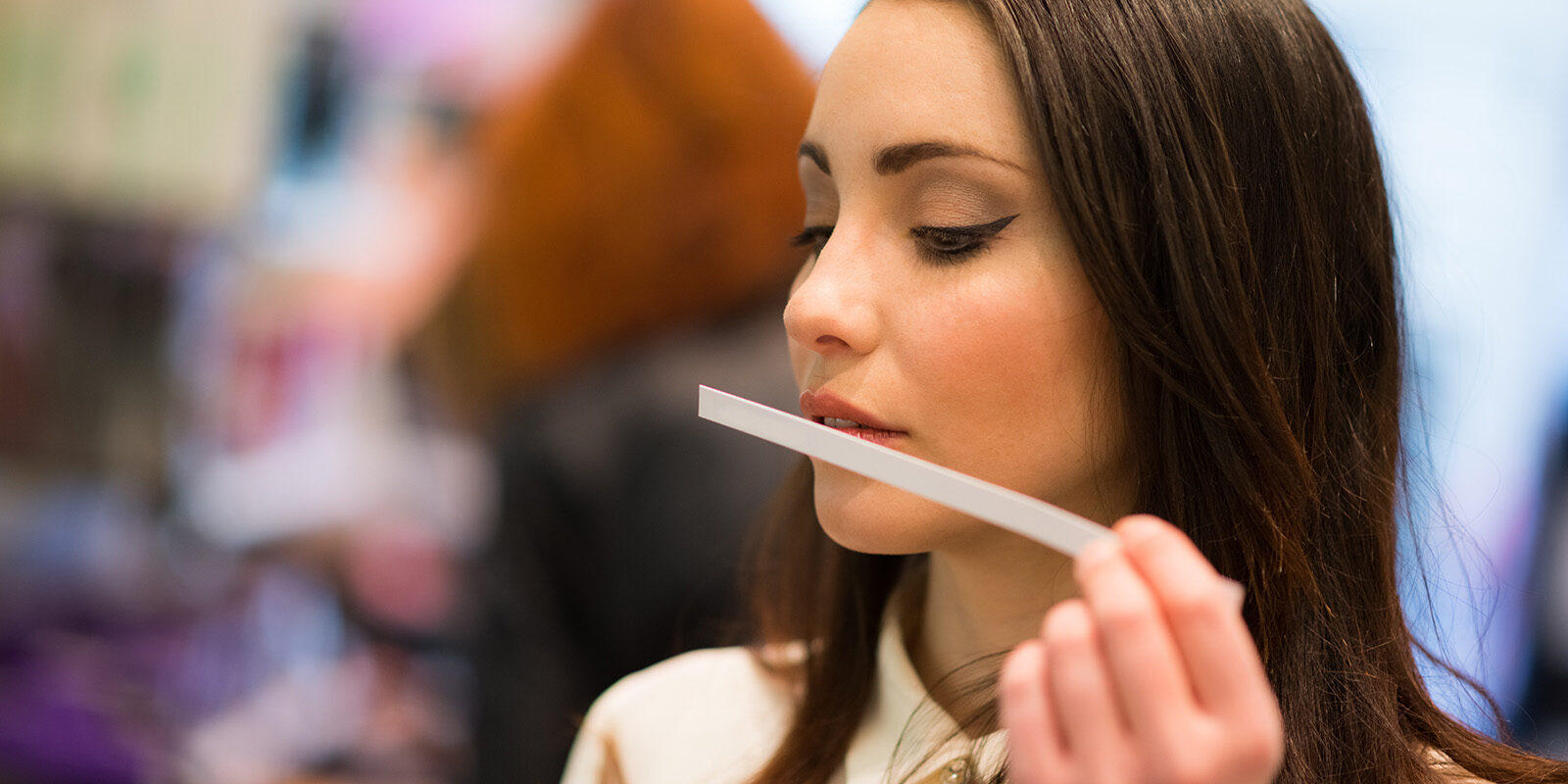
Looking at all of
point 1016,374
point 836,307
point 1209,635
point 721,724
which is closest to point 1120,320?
point 1016,374

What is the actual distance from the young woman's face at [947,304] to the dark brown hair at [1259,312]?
2 centimetres

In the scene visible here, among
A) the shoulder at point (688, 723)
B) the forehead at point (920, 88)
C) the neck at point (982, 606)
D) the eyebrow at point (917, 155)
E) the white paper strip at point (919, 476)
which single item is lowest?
the shoulder at point (688, 723)

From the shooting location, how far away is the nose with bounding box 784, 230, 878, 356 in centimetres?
76

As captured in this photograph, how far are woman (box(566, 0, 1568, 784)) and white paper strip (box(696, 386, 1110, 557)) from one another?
0.26ft

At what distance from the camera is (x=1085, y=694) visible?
0.51 meters

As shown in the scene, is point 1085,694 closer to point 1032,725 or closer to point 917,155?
point 1032,725

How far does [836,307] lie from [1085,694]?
33cm

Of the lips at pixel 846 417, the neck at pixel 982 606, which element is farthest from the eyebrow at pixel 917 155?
the neck at pixel 982 606

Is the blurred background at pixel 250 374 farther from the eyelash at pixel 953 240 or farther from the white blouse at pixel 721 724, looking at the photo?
the eyelash at pixel 953 240

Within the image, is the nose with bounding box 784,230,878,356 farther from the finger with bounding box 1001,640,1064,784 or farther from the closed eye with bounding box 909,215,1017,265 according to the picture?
the finger with bounding box 1001,640,1064,784

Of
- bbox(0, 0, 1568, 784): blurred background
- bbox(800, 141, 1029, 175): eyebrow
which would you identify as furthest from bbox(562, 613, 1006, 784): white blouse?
bbox(0, 0, 1568, 784): blurred background

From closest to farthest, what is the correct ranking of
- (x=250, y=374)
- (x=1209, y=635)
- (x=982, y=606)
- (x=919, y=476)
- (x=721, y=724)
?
(x=1209, y=635) < (x=919, y=476) < (x=982, y=606) < (x=721, y=724) < (x=250, y=374)

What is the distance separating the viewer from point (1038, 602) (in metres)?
0.86

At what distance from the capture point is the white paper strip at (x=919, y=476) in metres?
0.57
